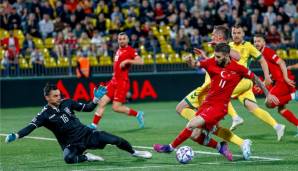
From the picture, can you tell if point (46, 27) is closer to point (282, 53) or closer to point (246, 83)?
point (282, 53)

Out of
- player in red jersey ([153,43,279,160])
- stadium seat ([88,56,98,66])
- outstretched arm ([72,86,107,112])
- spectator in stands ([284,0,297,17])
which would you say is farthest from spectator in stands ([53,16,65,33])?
player in red jersey ([153,43,279,160])

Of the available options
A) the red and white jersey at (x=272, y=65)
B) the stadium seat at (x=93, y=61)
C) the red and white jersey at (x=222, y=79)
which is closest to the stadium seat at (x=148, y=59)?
the stadium seat at (x=93, y=61)

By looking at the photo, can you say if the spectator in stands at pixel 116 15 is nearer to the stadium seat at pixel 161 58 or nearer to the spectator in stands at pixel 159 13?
the spectator in stands at pixel 159 13

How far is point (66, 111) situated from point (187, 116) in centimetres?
249

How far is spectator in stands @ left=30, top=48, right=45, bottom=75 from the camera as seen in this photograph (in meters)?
25.4

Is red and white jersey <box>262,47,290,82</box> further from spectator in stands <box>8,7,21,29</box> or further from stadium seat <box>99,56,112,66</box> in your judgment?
spectator in stands <box>8,7,21,29</box>

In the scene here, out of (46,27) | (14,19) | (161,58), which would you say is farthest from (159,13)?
(14,19)

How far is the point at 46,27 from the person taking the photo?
1089 inches

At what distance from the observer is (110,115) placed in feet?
73.7

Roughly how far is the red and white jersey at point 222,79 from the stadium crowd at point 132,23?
46.3 ft

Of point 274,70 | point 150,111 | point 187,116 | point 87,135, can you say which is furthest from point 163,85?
point 87,135

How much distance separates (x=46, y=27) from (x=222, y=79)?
16462mm

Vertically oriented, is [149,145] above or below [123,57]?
below

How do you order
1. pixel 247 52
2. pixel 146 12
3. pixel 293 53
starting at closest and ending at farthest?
pixel 247 52 → pixel 293 53 → pixel 146 12
